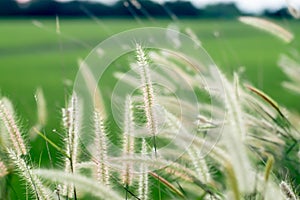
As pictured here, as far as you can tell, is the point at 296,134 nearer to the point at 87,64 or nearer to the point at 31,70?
the point at 87,64

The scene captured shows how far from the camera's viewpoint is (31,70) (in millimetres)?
13758

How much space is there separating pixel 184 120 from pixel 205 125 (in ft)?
0.58

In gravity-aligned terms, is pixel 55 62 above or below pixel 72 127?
above

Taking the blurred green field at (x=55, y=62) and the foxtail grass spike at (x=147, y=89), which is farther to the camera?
the blurred green field at (x=55, y=62)

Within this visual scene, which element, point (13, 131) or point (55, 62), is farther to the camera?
point (55, 62)

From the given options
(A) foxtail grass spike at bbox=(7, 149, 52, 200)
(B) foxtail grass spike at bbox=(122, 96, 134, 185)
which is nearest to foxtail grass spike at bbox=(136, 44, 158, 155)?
(B) foxtail grass spike at bbox=(122, 96, 134, 185)

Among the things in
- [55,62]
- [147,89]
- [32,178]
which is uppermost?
[55,62]

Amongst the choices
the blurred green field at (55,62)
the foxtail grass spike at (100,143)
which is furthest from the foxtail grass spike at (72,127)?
the blurred green field at (55,62)

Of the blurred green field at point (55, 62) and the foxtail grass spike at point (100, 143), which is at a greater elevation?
the blurred green field at point (55, 62)

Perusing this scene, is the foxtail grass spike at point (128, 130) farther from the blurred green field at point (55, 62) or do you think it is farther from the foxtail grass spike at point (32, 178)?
the blurred green field at point (55, 62)

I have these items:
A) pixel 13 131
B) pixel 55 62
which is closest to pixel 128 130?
pixel 13 131

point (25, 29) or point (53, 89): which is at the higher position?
point (25, 29)

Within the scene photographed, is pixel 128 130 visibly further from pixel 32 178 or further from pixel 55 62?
pixel 55 62

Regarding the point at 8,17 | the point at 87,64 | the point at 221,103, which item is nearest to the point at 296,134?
the point at 221,103
